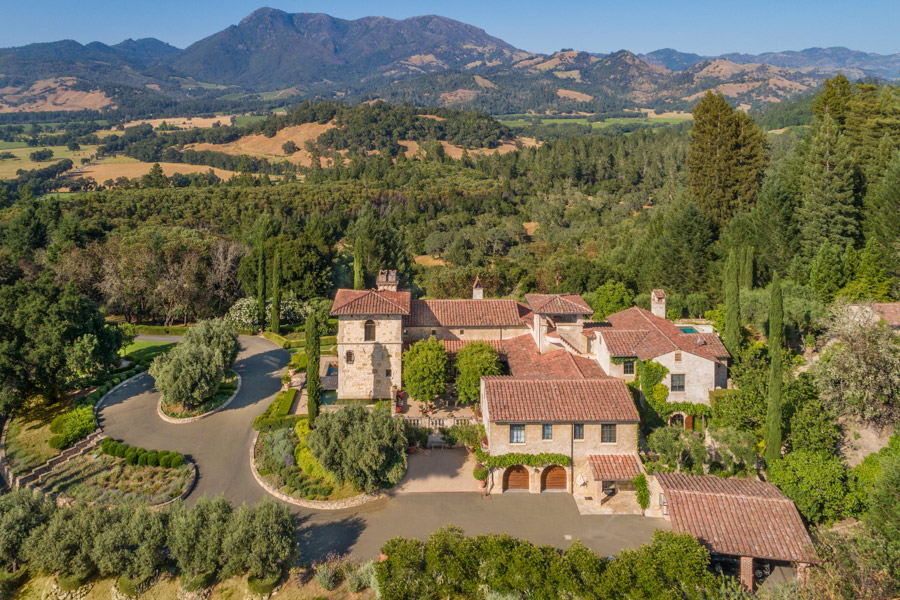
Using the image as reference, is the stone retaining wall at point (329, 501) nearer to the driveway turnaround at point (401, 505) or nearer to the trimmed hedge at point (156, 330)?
the driveway turnaround at point (401, 505)

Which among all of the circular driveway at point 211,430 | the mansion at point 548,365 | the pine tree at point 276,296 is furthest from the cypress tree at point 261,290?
the mansion at point 548,365

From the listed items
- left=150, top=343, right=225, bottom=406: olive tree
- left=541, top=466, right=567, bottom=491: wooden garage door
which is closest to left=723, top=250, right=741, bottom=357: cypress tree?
left=541, top=466, right=567, bottom=491: wooden garage door

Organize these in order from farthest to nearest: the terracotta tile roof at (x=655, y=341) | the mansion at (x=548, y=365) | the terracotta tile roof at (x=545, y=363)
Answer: the terracotta tile roof at (x=545, y=363)
the terracotta tile roof at (x=655, y=341)
the mansion at (x=548, y=365)

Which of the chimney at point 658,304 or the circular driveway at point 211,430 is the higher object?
the chimney at point 658,304

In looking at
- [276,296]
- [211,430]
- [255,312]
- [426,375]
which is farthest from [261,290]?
[426,375]

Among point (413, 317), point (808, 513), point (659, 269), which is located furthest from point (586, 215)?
point (808, 513)

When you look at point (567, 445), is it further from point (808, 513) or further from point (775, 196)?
point (775, 196)
